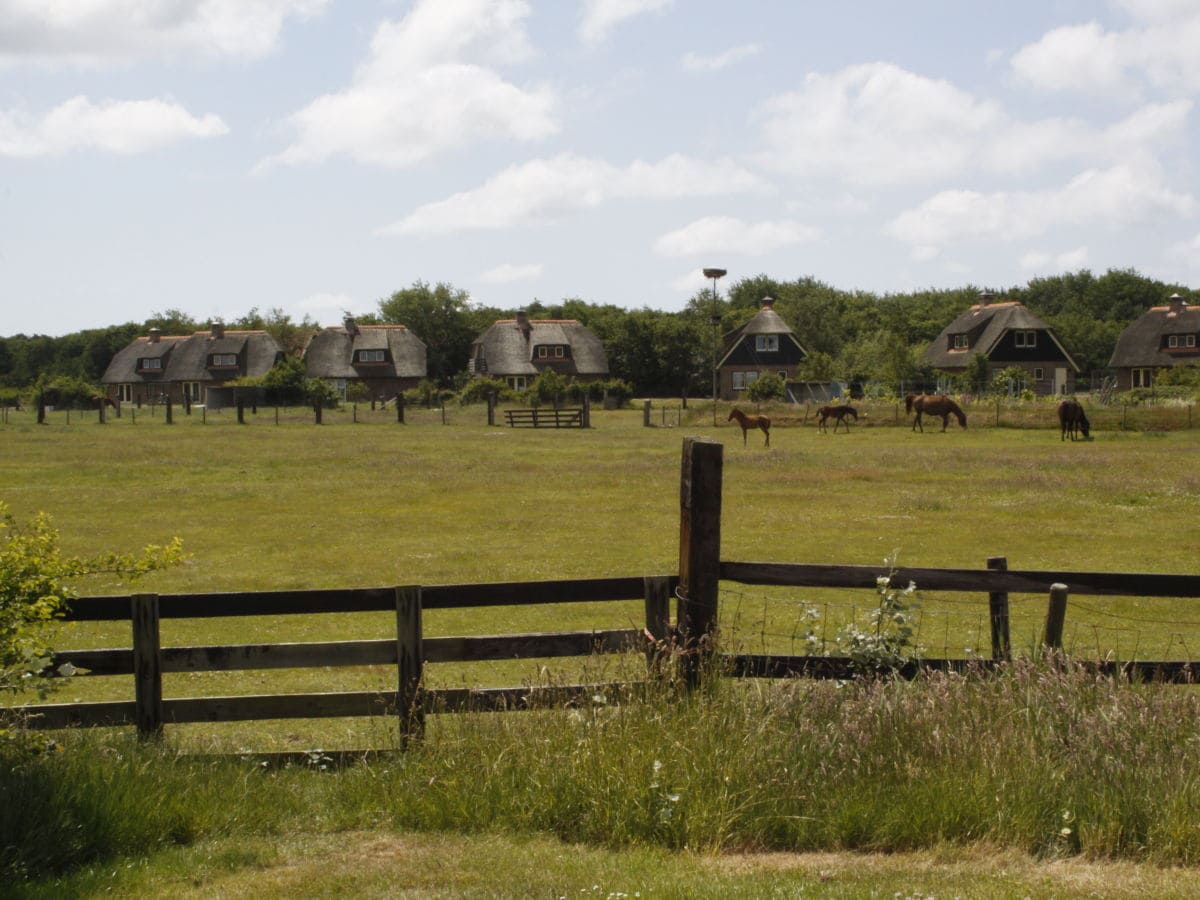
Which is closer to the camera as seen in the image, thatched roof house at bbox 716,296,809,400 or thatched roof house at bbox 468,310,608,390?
thatched roof house at bbox 716,296,809,400

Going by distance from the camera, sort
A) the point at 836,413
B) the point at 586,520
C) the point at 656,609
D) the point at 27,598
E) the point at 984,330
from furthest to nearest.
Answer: the point at 984,330, the point at 836,413, the point at 586,520, the point at 656,609, the point at 27,598

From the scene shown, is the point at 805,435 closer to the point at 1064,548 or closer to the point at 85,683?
the point at 1064,548

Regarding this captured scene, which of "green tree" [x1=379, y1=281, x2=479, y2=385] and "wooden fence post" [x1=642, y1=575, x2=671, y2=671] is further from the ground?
"green tree" [x1=379, y1=281, x2=479, y2=385]

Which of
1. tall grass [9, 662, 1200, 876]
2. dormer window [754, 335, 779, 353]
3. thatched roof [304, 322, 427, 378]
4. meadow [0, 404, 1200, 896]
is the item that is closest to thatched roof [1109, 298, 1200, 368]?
dormer window [754, 335, 779, 353]

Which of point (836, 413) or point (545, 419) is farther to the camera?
point (545, 419)

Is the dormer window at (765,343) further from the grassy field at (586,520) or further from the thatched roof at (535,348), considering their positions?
the grassy field at (586,520)

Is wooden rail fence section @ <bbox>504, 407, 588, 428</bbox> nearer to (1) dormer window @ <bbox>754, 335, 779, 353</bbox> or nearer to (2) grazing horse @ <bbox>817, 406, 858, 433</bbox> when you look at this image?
(2) grazing horse @ <bbox>817, 406, 858, 433</bbox>

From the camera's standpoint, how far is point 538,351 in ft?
335

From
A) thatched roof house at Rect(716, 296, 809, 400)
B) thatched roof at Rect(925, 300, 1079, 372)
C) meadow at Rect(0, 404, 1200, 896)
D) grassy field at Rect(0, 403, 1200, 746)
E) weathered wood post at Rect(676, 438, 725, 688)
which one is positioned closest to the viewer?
meadow at Rect(0, 404, 1200, 896)

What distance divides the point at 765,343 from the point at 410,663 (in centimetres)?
9157

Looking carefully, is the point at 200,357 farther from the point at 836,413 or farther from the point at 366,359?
the point at 836,413

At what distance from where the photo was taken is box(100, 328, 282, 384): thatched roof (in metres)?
102

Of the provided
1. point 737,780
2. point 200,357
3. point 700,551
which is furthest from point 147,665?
point 200,357

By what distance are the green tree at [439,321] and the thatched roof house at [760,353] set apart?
3395 cm
